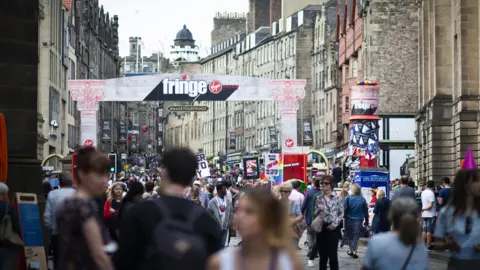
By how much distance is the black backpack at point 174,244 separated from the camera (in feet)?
24.6

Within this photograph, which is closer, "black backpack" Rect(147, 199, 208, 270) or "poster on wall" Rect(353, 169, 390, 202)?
"black backpack" Rect(147, 199, 208, 270)

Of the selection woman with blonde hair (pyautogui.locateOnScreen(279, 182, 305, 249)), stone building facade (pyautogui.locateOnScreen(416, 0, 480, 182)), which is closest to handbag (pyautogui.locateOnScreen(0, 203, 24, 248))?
Answer: woman with blonde hair (pyautogui.locateOnScreen(279, 182, 305, 249))

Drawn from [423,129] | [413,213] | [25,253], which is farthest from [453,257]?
[423,129]

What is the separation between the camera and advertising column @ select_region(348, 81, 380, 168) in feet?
163

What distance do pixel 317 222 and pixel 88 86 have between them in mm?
27228

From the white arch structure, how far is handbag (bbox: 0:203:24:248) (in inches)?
1272

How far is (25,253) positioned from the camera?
15516 mm

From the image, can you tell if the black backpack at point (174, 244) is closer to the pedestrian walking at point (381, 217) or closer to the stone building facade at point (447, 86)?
the pedestrian walking at point (381, 217)

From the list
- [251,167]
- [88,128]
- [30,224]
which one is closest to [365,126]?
[251,167]

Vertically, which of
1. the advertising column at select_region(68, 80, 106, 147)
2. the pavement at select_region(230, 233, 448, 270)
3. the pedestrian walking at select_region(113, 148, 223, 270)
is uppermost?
the advertising column at select_region(68, 80, 106, 147)

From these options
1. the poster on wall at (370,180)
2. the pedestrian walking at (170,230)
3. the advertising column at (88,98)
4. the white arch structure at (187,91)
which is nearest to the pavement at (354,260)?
the poster on wall at (370,180)

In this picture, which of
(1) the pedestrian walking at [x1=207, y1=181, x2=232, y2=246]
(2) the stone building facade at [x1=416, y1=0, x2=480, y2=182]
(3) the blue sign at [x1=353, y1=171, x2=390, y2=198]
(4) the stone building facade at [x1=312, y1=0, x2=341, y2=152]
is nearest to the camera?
(1) the pedestrian walking at [x1=207, y1=181, x2=232, y2=246]

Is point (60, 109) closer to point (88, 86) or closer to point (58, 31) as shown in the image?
point (58, 31)

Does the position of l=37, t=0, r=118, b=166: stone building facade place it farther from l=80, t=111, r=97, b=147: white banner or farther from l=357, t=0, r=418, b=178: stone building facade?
l=357, t=0, r=418, b=178: stone building facade
